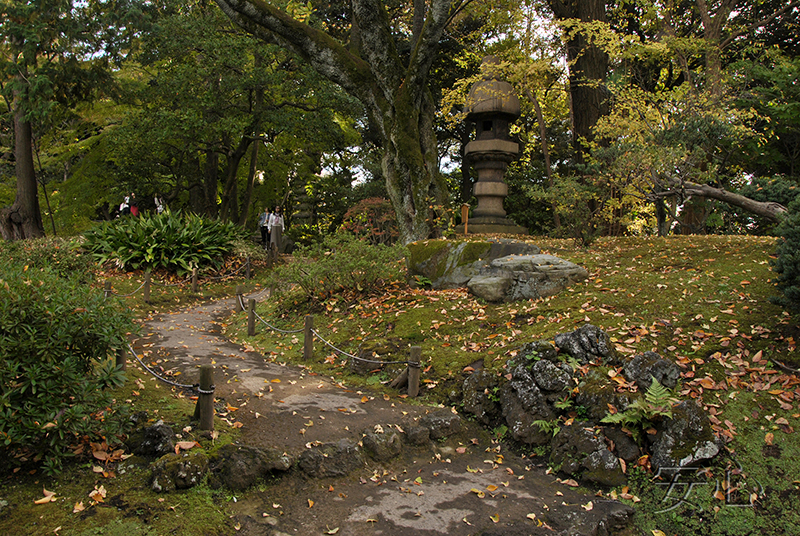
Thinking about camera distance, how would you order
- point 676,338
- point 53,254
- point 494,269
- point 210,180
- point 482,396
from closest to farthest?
point 482,396
point 676,338
point 494,269
point 53,254
point 210,180

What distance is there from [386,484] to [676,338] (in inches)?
156

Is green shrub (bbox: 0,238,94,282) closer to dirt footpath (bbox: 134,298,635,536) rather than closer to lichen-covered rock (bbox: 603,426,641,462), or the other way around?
dirt footpath (bbox: 134,298,635,536)

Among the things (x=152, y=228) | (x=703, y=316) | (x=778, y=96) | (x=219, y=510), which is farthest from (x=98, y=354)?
(x=778, y=96)

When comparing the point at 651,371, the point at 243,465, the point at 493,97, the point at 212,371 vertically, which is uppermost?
the point at 493,97

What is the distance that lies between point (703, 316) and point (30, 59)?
18.5 m

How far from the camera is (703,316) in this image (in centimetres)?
655

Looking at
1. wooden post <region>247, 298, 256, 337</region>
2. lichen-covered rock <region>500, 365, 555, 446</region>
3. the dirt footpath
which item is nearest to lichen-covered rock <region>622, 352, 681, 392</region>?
lichen-covered rock <region>500, 365, 555, 446</region>

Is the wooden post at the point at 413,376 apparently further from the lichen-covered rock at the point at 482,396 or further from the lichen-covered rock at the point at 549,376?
the lichen-covered rock at the point at 549,376

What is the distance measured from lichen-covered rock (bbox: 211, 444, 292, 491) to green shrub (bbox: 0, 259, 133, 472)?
88cm

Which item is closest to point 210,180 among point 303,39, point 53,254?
point 53,254

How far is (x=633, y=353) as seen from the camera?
592cm

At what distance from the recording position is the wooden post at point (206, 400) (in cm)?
459

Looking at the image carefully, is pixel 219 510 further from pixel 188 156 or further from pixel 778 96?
pixel 188 156

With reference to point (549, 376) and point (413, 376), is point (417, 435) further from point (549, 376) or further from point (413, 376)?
point (549, 376)
